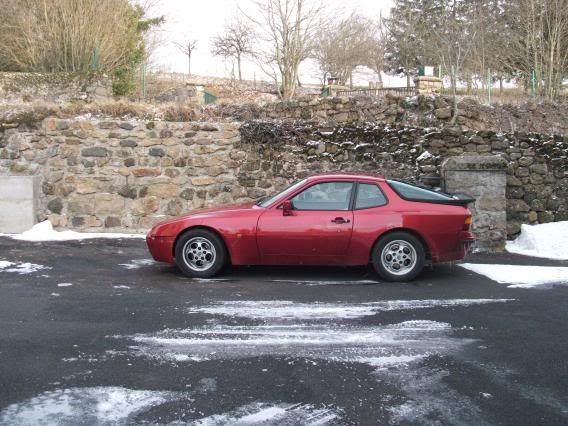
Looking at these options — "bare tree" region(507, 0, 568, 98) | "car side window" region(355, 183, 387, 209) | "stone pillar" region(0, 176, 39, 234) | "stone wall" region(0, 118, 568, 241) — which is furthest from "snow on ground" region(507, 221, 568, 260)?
"bare tree" region(507, 0, 568, 98)

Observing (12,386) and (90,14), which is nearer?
(12,386)

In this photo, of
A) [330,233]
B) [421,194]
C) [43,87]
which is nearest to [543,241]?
[421,194]

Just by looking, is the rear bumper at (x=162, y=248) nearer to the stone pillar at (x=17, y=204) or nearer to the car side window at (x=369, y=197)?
the car side window at (x=369, y=197)

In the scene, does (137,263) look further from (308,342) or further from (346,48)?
(346,48)

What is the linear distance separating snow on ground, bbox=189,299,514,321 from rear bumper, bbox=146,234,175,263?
4.87ft

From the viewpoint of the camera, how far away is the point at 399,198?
7.17 meters

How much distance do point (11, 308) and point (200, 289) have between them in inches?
77.6

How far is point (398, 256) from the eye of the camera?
704 centimetres

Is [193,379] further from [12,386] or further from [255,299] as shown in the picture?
[255,299]

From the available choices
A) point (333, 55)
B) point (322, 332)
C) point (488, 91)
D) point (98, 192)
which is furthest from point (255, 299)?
point (333, 55)

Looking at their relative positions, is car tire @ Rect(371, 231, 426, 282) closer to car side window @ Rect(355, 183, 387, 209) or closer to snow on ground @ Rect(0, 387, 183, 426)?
car side window @ Rect(355, 183, 387, 209)

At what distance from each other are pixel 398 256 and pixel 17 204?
286 inches

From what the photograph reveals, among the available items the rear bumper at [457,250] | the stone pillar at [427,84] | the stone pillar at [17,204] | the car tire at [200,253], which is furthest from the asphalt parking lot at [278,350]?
the stone pillar at [427,84]

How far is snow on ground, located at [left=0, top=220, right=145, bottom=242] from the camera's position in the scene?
1010cm
